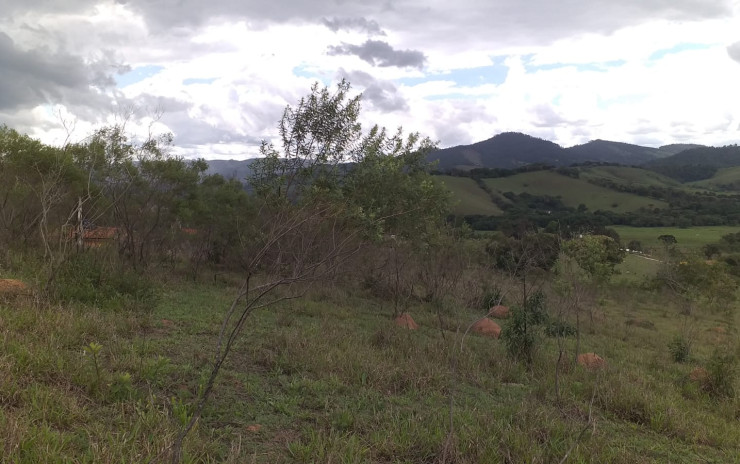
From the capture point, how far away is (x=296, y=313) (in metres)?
11.5

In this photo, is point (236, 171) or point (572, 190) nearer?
point (236, 171)

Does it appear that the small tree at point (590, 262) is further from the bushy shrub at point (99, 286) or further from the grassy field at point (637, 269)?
the bushy shrub at point (99, 286)

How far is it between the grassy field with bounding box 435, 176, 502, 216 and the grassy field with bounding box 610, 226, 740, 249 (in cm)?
2400

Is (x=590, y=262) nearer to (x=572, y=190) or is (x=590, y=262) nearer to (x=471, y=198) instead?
(x=471, y=198)

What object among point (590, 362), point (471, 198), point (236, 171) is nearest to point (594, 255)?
point (590, 362)

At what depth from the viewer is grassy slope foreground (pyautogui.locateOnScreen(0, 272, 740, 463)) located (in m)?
3.94

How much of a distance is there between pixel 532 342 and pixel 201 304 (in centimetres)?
758

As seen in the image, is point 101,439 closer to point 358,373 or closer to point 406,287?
point 358,373

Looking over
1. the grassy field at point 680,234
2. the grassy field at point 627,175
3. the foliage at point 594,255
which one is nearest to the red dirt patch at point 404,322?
the foliage at point 594,255

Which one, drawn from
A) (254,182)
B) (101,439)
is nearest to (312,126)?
(254,182)

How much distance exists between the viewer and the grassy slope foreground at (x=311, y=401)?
3.94 metres

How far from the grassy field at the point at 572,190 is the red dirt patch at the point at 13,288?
10293 centimetres

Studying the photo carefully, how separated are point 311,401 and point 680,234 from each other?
82.7 m

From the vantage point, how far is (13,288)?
23.2 feet
